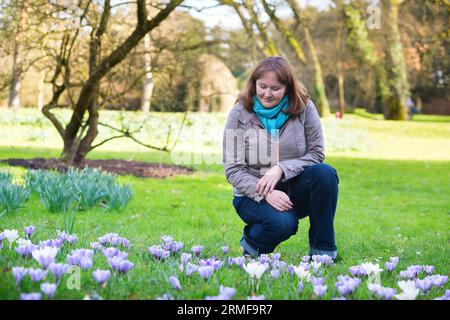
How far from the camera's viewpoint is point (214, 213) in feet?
20.4

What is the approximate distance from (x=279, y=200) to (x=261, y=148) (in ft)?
1.19

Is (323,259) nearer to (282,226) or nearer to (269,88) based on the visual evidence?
(282,226)

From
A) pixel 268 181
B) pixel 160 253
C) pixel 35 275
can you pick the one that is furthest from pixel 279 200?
pixel 35 275

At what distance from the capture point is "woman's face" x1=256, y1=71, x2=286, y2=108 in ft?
12.5

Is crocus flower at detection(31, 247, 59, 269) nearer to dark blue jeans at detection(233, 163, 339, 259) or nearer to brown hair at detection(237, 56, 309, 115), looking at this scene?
dark blue jeans at detection(233, 163, 339, 259)

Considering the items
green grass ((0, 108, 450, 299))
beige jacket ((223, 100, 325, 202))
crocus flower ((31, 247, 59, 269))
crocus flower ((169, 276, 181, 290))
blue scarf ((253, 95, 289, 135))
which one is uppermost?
blue scarf ((253, 95, 289, 135))

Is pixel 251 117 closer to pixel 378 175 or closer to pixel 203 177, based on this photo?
pixel 203 177

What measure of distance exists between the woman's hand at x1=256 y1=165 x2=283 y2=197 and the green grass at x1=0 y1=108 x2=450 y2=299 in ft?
1.52

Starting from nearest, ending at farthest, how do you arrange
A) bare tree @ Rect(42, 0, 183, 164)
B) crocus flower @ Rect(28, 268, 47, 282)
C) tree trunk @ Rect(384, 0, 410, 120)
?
1. crocus flower @ Rect(28, 268, 47, 282)
2. bare tree @ Rect(42, 0, 183, 164)
3. tree trunk @ Rect(384, 0, 410, 120)

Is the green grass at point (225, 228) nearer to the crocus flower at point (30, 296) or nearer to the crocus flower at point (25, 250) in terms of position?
the crocus flower at point (25, 250)

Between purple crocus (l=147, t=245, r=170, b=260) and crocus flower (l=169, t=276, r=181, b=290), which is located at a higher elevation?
crocus flower (l=169, t=276, r=181, b=290)

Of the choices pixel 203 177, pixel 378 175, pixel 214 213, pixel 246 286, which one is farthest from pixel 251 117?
pixel 378 175

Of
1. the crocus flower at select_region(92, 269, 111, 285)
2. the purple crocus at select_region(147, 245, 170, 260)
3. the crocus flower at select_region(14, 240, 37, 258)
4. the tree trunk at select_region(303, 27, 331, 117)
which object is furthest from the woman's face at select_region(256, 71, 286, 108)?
the tree trunk at select_region(303, 27, 331, 117)
